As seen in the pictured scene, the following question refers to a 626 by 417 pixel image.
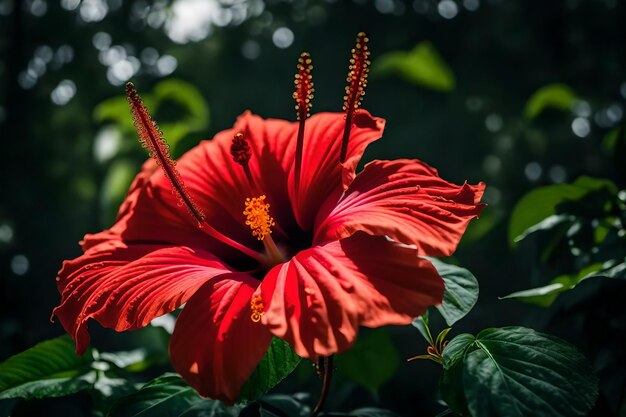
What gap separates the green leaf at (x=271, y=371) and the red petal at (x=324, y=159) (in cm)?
25

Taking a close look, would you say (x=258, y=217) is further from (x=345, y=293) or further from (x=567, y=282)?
(x=567, y=282)

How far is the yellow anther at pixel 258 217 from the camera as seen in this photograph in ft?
3.05

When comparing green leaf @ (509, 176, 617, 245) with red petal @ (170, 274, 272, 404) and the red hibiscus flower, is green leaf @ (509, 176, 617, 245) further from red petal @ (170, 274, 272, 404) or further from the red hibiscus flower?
red petal @ (170, 274, 272, 404)

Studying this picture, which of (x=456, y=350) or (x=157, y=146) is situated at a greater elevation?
(x=157, y=146)

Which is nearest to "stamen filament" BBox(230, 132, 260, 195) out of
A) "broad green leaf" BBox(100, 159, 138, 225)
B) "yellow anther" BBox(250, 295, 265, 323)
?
"yellow anther" BBox(250, 295, 265, 323)

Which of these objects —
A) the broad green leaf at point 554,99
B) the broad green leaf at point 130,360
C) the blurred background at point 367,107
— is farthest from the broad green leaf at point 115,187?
the broad green leaf at point 554,99

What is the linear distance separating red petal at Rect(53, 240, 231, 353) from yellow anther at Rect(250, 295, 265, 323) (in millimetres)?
95

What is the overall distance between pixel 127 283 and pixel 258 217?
0.23 m

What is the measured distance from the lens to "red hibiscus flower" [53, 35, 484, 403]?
2.16ft

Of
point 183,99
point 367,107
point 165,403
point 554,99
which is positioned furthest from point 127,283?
point 367,107

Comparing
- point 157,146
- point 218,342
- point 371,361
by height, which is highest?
point 157,146

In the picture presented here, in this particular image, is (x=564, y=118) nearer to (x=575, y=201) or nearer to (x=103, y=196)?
(x=575, y=201)

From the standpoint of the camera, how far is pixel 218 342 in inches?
26.8

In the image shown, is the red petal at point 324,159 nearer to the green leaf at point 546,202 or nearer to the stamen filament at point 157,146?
the stamen filament at point 157,146
